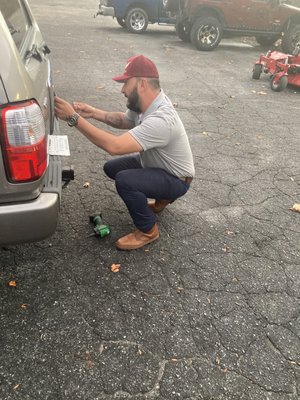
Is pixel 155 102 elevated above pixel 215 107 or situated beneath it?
elevated above

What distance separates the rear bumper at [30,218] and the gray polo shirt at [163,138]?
2.58 feet

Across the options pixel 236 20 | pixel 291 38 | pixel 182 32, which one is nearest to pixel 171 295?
pixel 236 20

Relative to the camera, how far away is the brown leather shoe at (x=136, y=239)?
277cm

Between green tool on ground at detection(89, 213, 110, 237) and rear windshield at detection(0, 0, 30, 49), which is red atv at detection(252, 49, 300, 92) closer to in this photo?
rear windshield at detection(0, 0, 30, 49)

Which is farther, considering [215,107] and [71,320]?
[215,107]

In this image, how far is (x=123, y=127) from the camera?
308 centimetres

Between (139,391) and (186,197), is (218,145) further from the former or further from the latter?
(139,391)

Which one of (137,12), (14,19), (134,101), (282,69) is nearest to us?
(14,19)

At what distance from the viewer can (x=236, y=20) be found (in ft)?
30.8

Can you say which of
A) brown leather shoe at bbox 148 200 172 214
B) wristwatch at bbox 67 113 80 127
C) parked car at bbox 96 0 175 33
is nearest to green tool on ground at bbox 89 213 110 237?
brown leather shoe at bbox 148 200 172 214

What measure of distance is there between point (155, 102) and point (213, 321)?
1527 millimetres

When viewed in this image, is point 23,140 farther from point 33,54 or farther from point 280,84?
point 280,84

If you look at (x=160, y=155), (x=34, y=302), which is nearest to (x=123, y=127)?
(x=160, y=155)

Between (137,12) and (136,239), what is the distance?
979 cm
